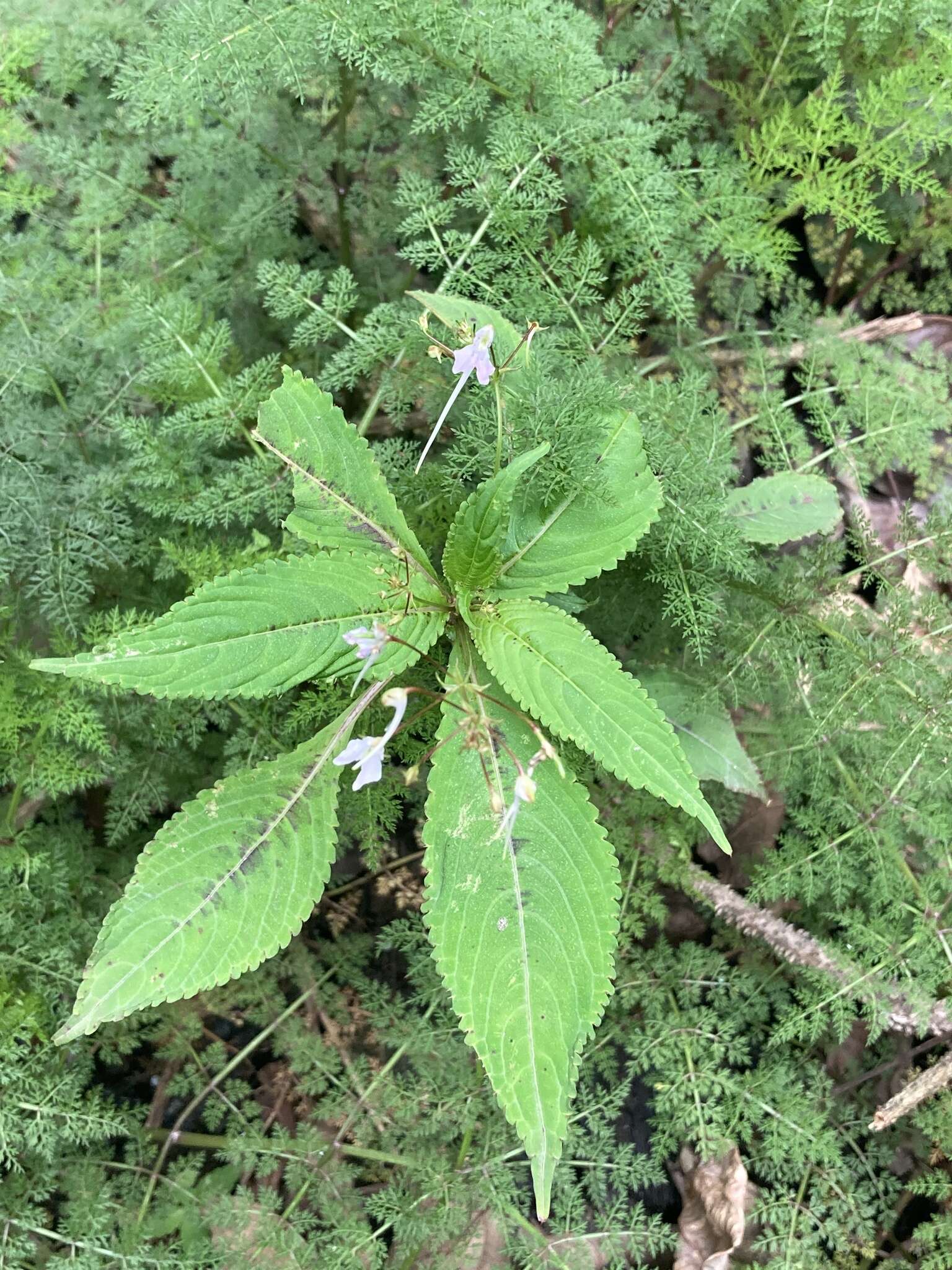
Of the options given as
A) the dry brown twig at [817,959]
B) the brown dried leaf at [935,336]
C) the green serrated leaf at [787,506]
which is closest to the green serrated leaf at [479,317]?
the green serrated leaf at [787,506]

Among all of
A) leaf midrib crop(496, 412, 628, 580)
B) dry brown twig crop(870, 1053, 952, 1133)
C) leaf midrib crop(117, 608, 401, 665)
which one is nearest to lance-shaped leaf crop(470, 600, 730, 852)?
leaf midrib crop(496, 412, 628, 580)

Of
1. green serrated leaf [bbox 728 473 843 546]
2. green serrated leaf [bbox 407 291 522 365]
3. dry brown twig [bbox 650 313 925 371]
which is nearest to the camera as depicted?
green serrated leaf [bbox 407 291 522 365]

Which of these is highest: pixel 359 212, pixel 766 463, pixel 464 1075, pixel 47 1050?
pixel 359 212

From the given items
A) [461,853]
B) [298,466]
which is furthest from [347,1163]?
[298,466]

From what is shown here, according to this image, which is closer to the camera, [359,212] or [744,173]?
Answer: [744,173]

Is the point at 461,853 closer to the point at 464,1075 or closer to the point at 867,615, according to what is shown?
the point at 464,1075

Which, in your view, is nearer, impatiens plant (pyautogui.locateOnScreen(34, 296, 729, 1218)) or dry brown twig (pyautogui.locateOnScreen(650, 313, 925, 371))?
impatiens plant (pyautogui.locateOnScreen(34, 296, 729, 1218))

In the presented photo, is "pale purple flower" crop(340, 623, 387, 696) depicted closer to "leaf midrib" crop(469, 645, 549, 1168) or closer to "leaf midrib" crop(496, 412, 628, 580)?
"leaf midrib" crop(469, 645, 549, 1168)

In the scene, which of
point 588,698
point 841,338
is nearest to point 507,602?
point 588,698
